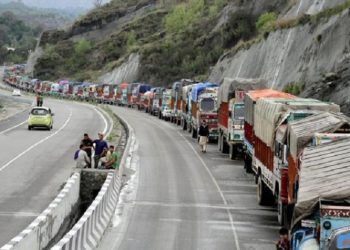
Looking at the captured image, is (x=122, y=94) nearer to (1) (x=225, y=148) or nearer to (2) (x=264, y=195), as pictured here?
(1) (x=225, y=148)

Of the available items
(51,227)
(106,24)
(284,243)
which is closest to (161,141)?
(51,227)

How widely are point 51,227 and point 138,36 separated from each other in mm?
146406

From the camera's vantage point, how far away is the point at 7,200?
2295 cm

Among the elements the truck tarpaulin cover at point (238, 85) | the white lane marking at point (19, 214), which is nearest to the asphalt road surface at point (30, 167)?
the white lane marking at point (19, 214)

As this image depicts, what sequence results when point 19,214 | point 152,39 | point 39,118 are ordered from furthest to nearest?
point 152,39, point 39,118, point 19,214

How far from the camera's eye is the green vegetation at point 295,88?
4954 cm

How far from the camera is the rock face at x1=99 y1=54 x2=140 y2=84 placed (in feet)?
417

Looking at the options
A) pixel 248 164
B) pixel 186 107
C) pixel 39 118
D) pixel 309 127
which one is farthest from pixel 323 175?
pixel 186 107

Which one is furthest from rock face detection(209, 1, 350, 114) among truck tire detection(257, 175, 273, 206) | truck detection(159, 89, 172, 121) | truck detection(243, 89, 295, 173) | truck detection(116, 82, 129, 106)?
truck detection(116, 82, 129, 106)

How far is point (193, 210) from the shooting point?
23.0 m

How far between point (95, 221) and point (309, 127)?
17.4ft

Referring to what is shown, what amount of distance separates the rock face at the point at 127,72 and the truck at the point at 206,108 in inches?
3016

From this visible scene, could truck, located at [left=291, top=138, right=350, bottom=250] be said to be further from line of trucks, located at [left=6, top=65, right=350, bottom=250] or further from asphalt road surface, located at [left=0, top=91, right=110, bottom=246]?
asphalt road surface, located at [left=0, top=91, right=110, bottom=246]

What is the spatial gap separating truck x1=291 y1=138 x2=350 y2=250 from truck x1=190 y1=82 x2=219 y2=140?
31.3 meters
